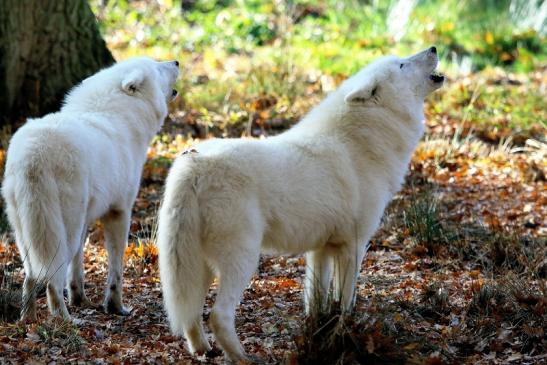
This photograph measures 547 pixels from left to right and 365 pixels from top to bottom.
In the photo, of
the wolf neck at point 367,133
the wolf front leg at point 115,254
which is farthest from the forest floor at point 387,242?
the wolf neck at point 367,133

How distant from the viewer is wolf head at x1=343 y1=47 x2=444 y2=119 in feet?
18.3

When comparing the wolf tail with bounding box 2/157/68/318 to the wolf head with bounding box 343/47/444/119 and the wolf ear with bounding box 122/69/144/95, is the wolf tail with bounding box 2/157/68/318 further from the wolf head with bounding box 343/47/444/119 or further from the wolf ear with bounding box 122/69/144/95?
the wolf head with bounding box 343/47/444/119

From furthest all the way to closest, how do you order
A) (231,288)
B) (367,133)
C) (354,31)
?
(354,31) < (367,133) < (231,288)

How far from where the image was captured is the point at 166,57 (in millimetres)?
13766

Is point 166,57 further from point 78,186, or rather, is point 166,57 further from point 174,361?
point 174,361

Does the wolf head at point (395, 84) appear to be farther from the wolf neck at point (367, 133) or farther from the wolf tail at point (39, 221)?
the wolf tail at point (39, 221)

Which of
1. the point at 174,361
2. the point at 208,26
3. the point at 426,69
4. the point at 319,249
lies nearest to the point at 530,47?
the point at 208,26

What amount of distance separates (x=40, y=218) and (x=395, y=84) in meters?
2.56

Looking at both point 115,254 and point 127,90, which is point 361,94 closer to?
point 127,90

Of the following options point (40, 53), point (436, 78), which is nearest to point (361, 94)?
point (436, 78)

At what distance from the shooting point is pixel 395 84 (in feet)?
18.6

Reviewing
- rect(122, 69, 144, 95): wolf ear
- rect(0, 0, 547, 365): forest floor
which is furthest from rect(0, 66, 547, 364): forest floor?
rect(122, 69, 144, 95): wolf ear

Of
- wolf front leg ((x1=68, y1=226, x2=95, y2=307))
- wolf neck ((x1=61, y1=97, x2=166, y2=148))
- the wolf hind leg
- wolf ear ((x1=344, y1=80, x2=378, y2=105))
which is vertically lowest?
wolf front leg ((x1=68, y1=226, x2=95, y2=307))

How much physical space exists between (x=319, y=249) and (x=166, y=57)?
9.04 m
